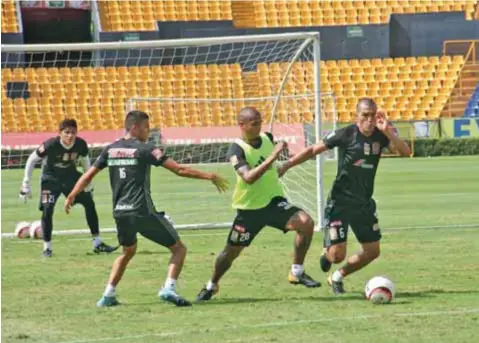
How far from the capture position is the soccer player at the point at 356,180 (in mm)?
12062

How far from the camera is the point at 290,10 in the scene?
49656mm

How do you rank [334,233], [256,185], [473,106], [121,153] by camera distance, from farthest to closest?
[473,106] < [256,185] < [334,233] < [121,153]

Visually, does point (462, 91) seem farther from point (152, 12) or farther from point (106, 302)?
point (106, 302)

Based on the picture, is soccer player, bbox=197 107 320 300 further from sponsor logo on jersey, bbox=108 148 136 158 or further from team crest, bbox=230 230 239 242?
sponsor logo on jersey, bbox=108 148 136 158

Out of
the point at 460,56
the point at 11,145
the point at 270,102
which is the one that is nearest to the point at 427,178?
the point at 270,102

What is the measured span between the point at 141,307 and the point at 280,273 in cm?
292

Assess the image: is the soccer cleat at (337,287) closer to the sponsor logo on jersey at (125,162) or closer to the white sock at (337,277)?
the white sock at (337,277)

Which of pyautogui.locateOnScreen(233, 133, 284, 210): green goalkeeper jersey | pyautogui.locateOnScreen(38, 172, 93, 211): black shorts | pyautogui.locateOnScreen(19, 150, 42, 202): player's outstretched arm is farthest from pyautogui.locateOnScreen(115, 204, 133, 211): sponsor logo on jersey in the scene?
pyautogui.locateOnScreen(19, 150, 42, 202): player's outstretched arm

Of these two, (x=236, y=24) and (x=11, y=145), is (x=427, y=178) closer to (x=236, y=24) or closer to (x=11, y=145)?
(x=11, y=145)

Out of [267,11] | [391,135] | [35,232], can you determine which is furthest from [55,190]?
[267,11]

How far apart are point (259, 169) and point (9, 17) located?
34903 mm

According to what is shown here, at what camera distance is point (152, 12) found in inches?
1865

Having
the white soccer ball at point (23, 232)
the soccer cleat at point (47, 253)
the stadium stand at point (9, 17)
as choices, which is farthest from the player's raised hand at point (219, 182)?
the stadium stand at point (9, 17)

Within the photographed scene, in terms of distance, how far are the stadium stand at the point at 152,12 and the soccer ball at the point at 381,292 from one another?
117 ft
